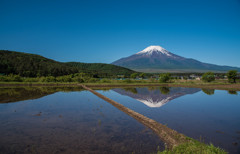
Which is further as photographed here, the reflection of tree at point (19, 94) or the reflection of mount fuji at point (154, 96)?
the reflection of tree at point (19, 94)

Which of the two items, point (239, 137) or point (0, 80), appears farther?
point (0, 80)

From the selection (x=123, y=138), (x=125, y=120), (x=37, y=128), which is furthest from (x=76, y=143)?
(x=125, y=120)

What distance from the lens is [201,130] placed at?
5.79m

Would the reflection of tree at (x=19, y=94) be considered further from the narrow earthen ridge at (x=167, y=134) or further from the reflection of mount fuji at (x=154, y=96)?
the narrow earthen ridge at (x=167, y=134)

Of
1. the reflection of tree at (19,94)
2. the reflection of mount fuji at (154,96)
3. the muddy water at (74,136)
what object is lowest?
the reflection of mount fuji at (154,96)

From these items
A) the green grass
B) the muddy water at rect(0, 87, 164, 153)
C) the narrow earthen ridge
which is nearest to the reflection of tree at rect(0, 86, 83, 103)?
the muddy water at rect(0, 87, 164, 153)

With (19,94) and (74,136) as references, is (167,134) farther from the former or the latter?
(19,94)

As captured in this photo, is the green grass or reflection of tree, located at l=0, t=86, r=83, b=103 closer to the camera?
the green grass

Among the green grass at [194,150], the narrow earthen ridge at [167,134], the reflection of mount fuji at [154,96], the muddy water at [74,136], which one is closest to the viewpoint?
the green grass at [194,150]

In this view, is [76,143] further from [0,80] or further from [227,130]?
[0,80]

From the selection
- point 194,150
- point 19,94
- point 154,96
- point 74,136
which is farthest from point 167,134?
point 19,94

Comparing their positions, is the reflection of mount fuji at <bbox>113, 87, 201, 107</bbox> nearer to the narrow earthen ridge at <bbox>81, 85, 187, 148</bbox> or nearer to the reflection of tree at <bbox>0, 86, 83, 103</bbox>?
the narrow earthen ridge at <bbox>81, 85, 187, 148</bbox>

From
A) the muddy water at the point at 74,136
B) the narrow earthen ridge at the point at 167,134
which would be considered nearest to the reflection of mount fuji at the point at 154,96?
the narrow earthen ridge at the point at 167,134

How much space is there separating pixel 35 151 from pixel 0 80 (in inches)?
1227
